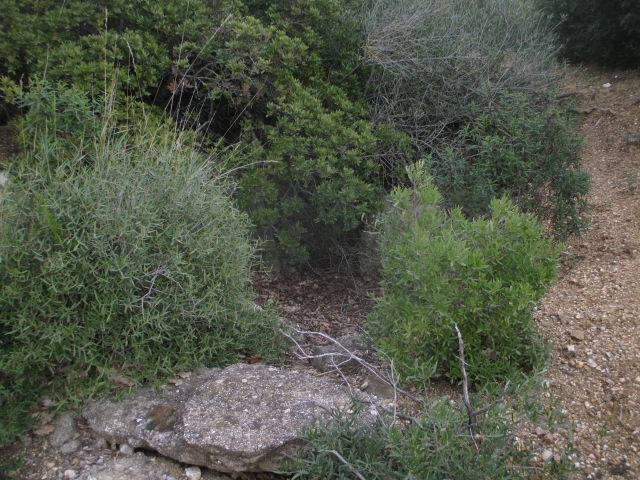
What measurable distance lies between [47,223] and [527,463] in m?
2.43

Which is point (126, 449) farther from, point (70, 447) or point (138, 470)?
point (70, 447)

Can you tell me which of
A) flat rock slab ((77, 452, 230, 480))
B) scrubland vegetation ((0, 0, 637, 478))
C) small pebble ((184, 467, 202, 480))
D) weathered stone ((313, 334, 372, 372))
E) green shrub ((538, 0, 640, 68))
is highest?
green shrub ((538, 0, 640, 68))

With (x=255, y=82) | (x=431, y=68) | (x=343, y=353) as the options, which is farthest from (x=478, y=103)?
(x=343, y=353)

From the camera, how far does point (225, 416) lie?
2816 millimetres

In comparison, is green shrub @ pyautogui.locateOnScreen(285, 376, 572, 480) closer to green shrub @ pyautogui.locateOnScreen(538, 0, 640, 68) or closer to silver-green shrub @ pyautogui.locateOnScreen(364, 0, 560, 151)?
silver-green shrub @ pyautogui.locateOnScreen(364, 0, 560, 151)

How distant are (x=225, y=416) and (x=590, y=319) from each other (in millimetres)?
2209

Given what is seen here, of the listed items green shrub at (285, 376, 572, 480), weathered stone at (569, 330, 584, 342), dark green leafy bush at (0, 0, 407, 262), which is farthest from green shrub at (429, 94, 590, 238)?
green shrub at (285, 376, 572, 480)

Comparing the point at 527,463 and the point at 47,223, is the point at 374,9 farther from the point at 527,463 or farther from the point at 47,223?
the point at 527,463

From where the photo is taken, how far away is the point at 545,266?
→ 2914 mm

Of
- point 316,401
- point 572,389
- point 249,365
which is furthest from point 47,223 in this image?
point 572,389

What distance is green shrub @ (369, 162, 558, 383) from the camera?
2.76 meters

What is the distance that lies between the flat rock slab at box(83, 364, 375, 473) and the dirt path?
105cm

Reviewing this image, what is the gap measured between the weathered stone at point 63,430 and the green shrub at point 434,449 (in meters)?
1.20

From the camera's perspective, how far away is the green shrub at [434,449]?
7.22ft
